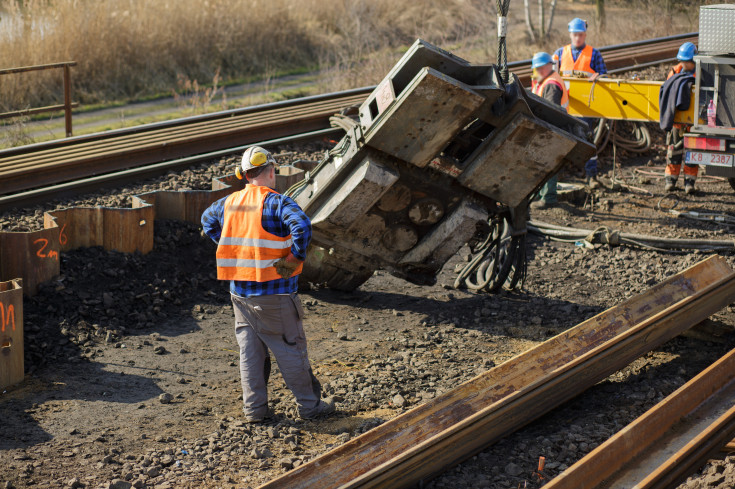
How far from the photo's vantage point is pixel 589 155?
Answer: 7.05 metres

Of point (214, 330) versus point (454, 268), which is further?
point (454, 268)

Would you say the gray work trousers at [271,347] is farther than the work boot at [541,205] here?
No

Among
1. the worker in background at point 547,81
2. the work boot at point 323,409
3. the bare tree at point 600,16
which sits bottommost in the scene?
the work boot at point 323,409

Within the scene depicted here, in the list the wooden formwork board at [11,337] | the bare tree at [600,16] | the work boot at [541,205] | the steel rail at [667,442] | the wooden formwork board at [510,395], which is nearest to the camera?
the steel rail at [667,442]

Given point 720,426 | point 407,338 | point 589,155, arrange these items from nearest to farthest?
1. point 720,426
2. point 589,155
3. point 407,338

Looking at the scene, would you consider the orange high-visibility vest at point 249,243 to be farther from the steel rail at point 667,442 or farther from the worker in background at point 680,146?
the worker in background at point 680,146

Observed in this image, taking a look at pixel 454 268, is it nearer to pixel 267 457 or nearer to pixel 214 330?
pixel 214 330

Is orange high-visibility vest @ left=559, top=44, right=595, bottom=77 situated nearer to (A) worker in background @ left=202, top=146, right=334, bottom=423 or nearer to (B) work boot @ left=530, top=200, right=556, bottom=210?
(B) work boot @ left=530, top=200, right=556, bottom=210

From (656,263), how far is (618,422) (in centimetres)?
383

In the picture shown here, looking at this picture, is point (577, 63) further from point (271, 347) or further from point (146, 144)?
point (271, 347)

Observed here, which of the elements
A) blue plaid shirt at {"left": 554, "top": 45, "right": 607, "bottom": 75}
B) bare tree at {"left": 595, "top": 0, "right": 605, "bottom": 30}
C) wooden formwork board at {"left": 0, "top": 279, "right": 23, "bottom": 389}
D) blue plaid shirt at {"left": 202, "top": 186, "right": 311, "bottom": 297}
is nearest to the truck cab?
blue plaid shirt at {"left": 554, "top": 45, "right": 607, "bottom": 75}

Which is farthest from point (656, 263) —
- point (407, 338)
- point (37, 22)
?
point (37, 22)

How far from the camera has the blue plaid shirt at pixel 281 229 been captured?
5.51m

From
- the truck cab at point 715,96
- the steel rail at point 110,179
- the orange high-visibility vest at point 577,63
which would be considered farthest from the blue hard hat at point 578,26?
the steel rail at point 110,179
